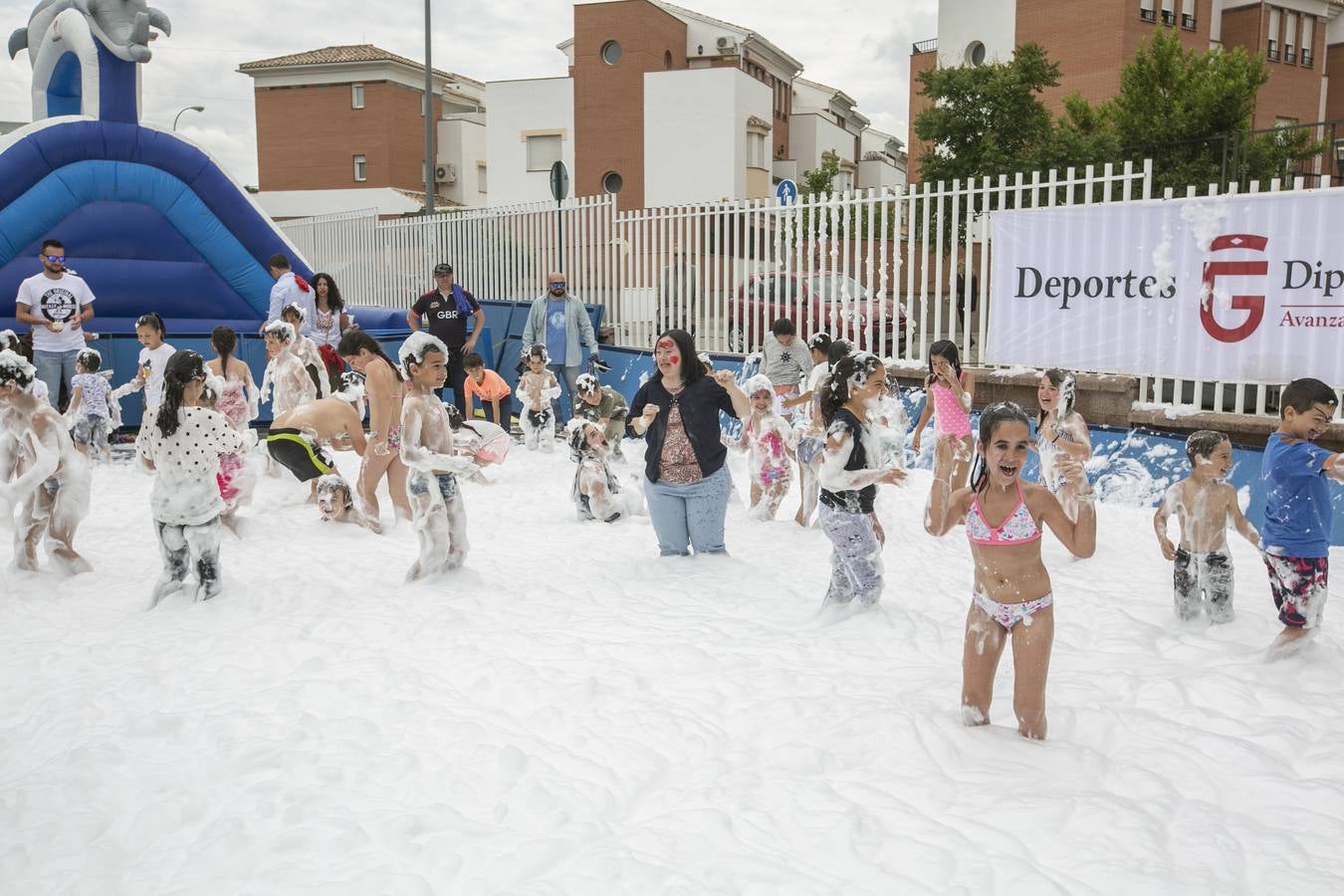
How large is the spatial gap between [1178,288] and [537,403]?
20.6 feet

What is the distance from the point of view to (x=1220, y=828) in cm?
326

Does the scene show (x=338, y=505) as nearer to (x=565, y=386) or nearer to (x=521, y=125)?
(x=565, y=386)

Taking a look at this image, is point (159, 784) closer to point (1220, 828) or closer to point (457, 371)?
point (1220, 828)

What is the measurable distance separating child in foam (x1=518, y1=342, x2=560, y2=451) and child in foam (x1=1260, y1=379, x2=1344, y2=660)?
7.74 meters

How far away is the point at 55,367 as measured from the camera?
11.0 m

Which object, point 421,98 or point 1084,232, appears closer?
point 1084,232

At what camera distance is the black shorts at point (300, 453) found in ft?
26.9

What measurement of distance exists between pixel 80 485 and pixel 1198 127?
890 inches

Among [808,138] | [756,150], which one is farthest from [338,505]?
[808,138]

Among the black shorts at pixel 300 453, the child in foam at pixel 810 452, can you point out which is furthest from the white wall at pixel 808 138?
the black shorts at pixel 300 453

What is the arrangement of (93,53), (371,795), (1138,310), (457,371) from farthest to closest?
(93,53) < (457,371) < (1138,310) < (371,795)

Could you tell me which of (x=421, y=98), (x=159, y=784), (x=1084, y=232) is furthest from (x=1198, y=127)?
(x=421, y=98)

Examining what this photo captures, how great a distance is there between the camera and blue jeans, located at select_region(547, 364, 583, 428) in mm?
12633

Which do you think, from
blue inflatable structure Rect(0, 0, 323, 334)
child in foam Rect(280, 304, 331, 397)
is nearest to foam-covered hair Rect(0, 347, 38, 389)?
child in foam Rect(280, 304, 331, 397)
